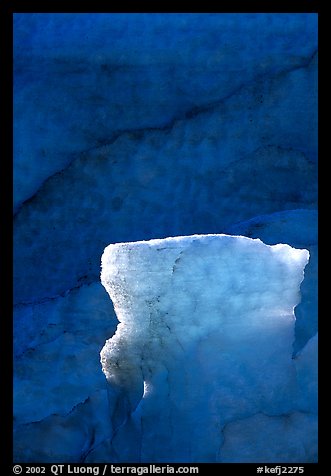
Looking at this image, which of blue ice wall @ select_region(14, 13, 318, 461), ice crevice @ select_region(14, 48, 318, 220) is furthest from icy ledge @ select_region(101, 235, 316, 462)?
ice crevice @ select_region(14, 48, 318, 220)

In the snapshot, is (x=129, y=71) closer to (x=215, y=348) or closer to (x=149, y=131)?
(x=149, y=131)

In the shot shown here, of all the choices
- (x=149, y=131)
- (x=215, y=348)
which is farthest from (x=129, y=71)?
(x=215, y=348)

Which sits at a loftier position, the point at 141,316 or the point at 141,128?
the point at 141,128

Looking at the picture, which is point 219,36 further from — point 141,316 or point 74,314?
point 141,316

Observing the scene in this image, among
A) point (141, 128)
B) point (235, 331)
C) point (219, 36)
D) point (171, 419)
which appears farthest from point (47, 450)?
point (219, 36)

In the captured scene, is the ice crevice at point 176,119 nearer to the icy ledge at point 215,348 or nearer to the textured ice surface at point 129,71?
the textured ice surface at point 129,71

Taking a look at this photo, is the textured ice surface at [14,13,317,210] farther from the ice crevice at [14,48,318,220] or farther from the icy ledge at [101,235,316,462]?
the icy ledge at [101,235,316,462]
